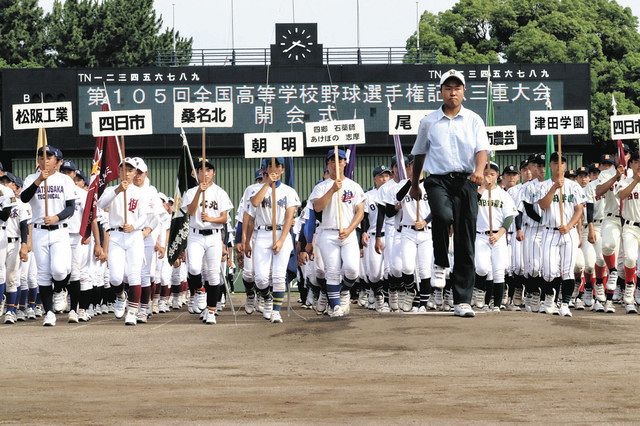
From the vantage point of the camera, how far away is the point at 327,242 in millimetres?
17875

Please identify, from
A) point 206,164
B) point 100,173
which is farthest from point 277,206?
point 100,173

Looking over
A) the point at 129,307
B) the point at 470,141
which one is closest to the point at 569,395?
the point at 470,141

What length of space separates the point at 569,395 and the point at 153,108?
945 inches

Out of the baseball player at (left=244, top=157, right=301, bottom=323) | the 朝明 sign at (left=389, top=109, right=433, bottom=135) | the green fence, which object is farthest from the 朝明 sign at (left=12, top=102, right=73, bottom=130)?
the green fence

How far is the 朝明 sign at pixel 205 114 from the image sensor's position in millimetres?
19094

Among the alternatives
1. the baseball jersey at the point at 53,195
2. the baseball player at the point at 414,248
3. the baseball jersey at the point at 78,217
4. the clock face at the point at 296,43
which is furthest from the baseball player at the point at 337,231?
the clock face at the point at 296,43

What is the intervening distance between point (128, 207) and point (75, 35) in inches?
1898

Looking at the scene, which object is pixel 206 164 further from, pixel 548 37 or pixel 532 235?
pixel 548 37

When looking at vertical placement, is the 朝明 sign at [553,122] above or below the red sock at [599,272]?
above

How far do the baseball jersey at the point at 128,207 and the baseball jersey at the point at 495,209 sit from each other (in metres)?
4.74

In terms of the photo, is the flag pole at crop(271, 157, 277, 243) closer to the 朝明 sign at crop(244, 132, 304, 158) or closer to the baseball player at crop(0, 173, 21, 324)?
the 朝明 sign at crop(244, 132, 304, 158)

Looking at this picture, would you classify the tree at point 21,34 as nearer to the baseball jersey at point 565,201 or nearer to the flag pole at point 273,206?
the flag pole at point 273,206

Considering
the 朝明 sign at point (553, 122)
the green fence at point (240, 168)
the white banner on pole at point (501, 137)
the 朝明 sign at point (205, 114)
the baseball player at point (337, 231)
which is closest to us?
the baseball player at point (337, 231)

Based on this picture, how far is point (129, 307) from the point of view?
1836 cm
